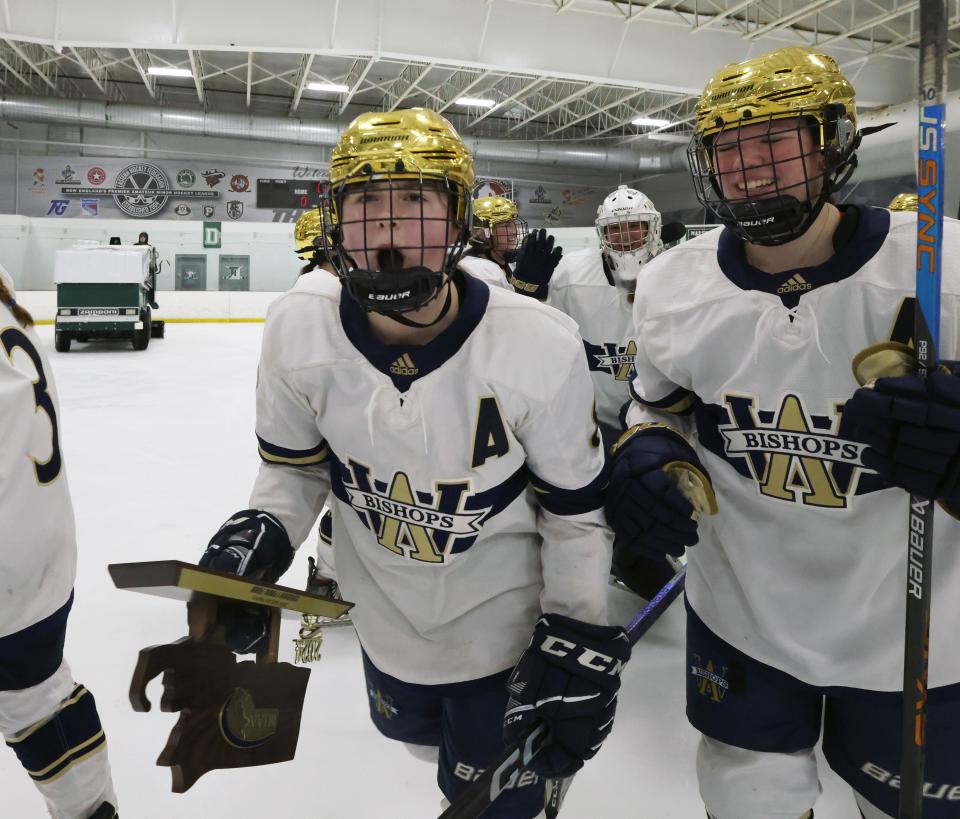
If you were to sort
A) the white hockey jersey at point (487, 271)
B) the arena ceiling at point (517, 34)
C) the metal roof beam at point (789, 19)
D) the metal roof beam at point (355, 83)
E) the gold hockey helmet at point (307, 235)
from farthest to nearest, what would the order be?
1. the metal roof beam at point (355, 83)
2. the metal roof beam at point (789, 19)
3. the arena ceiling at point (517, 34)
4. the gold hockey helmet at point (307, 235)
5. the white hockey jersey at point (487, 271)

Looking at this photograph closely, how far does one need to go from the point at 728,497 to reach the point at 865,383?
13.5 inches

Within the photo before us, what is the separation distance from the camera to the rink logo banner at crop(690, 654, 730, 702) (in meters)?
1.20

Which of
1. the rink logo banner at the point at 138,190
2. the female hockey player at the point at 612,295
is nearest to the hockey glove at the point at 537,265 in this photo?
the female hockey player at the point at 612,295

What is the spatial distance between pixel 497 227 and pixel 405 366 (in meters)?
2.96

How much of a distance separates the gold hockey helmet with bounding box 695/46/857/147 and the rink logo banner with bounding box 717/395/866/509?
384 millimetres

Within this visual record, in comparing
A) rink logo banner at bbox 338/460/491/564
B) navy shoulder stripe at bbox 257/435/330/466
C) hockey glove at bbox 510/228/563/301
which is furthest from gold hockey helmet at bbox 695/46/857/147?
hockey glove at bbox 510/228/563/301

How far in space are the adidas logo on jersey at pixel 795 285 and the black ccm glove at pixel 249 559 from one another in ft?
2.73

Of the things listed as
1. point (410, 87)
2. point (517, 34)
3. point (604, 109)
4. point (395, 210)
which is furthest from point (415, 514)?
point (604, 109)

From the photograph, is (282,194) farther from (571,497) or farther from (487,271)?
(571,497)

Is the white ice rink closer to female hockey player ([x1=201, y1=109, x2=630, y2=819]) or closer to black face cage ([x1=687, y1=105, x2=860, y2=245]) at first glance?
female hockey player ([x1=201, y1=109, x2=630, y2=819])

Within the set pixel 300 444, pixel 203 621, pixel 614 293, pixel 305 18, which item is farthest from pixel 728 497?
pixel 305 18

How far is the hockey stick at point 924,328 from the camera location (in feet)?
2.61

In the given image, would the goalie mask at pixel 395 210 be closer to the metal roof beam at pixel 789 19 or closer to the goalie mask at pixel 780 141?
the goalie mask at pixel 780 141

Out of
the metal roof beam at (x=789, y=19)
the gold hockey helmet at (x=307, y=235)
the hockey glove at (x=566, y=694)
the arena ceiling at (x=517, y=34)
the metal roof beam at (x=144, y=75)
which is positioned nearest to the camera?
the hockey glove at (x=566, y=694)
